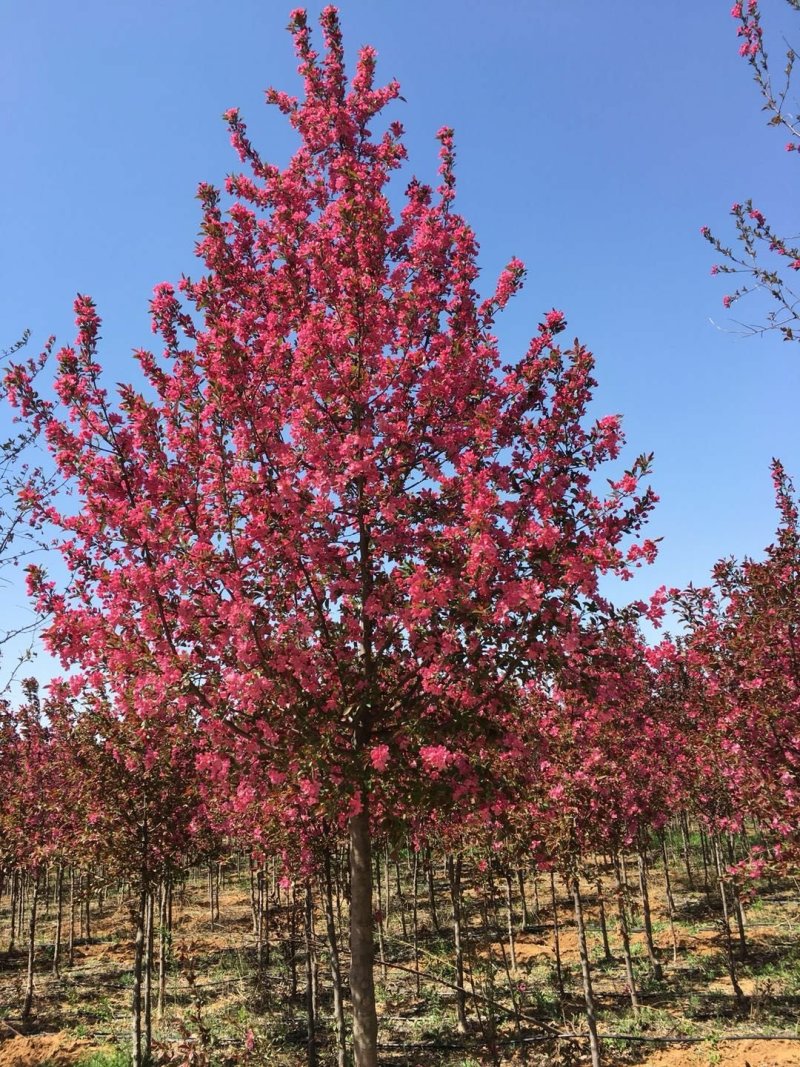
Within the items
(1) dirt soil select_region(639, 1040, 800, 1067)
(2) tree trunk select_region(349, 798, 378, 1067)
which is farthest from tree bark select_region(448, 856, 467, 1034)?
(2) tree trunk select_region(349, 798, 378, 1067)

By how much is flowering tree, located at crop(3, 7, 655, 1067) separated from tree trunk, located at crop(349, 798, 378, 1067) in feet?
0.08

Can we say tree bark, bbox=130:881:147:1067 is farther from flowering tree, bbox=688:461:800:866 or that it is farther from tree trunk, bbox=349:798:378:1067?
flowering tree, bbox=688:461:800:866

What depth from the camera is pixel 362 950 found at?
6.82 m

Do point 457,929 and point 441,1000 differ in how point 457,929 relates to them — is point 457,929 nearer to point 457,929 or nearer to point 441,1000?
point 457,929

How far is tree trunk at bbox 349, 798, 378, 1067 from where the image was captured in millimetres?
6520

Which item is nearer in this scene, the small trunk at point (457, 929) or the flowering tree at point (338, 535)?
the flowering tree at point (338, 535)

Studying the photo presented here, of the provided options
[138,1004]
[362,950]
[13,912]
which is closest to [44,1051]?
[138,1004]

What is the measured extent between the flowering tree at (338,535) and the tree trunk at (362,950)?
0.08 ft

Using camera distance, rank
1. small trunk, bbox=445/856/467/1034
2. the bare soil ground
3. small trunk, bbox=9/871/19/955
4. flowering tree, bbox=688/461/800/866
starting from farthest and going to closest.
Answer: small trunk, bbox=9/871/19/955 < small trunk, bbox=445/856/467/1034 < the bare soil ground < flowering tree, bbox=688/461/800/866

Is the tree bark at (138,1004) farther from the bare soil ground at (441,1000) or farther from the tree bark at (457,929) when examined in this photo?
the tree bark at (457,929)

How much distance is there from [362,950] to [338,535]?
4.07 m

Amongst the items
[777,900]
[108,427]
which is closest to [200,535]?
[108,427]

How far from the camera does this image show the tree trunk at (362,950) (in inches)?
257

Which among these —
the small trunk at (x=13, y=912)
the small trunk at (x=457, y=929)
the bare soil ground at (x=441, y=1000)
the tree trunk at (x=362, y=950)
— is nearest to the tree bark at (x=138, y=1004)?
the bare soil ground at (x=441, y=1000)
